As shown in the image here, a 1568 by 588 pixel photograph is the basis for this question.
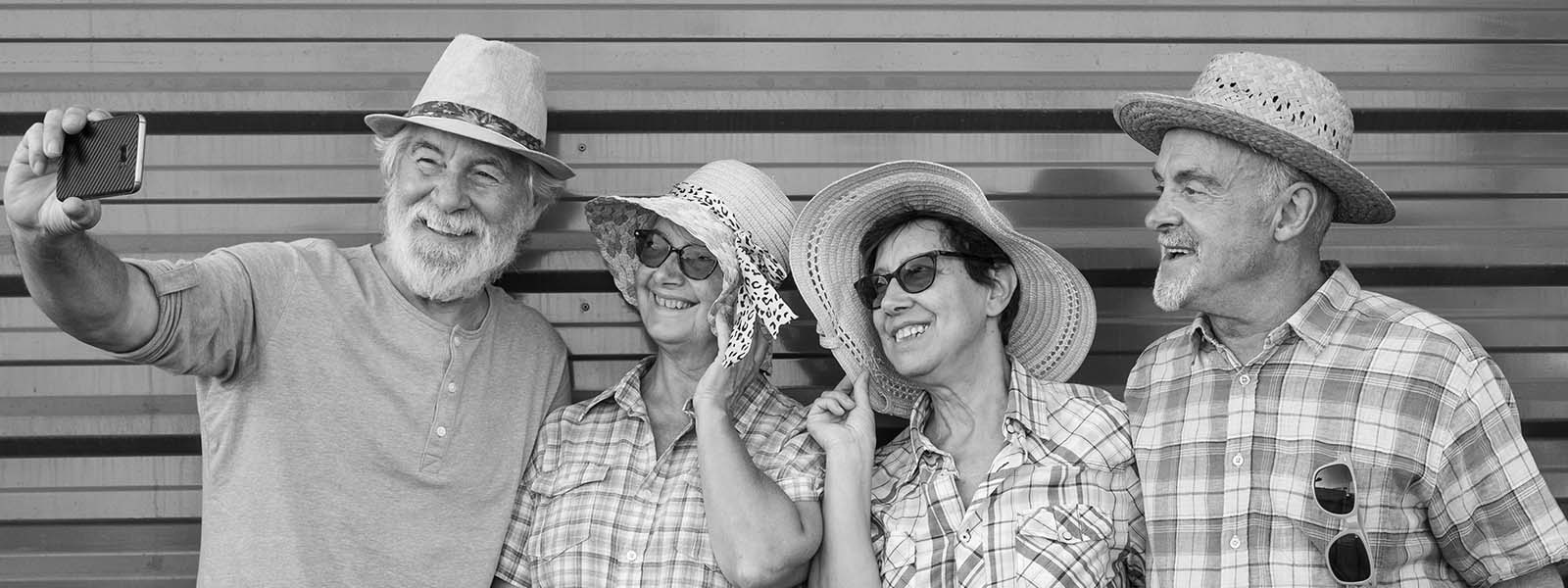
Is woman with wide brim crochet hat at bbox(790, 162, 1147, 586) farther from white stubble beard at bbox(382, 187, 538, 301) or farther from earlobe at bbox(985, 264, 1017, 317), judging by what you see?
white stubble beard at bbox(382, 187, 538, 301)

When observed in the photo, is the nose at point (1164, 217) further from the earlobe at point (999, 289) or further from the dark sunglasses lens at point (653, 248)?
the dark sunglasses lens at point (653, 248)

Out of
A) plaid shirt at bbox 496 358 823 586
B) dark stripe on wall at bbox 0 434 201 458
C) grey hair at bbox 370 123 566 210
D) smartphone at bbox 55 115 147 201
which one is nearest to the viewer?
smartphone at bbox 55 115 147 201

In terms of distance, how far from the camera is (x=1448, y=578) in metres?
3.05

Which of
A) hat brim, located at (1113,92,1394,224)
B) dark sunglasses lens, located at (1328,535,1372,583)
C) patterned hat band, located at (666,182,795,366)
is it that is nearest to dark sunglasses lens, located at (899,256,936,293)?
patterned hat band, located at (666,182,795,366)

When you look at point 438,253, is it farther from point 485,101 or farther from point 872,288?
point 872,288

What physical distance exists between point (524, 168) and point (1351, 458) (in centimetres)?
226

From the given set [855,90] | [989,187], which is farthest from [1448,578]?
[855,90]

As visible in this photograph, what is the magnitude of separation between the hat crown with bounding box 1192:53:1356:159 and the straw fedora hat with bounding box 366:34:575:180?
1.77 m

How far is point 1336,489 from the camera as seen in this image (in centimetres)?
295

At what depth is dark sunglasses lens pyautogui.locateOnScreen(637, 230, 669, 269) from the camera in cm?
348

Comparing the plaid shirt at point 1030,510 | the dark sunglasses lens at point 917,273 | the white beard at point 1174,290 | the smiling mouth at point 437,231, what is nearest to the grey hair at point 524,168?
the smiling mouth at point 437,231

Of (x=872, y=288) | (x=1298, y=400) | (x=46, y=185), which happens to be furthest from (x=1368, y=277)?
(x=46, y=185)

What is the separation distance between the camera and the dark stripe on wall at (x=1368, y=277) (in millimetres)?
4020

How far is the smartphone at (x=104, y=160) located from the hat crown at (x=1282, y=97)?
2386 millimetres
